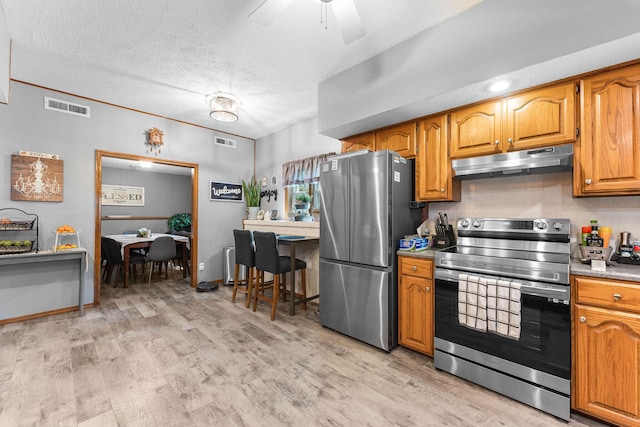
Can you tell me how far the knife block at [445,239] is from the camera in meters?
2.61

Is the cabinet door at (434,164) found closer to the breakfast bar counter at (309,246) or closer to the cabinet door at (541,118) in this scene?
the cabinet door at (541,118)

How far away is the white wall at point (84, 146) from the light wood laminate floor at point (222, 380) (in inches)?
Result: 51.0

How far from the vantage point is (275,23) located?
2227 millimetres

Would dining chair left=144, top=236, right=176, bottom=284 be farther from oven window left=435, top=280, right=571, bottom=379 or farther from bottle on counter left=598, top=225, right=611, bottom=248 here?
bottle on counter left=598, top=225, right=611, bottom=248

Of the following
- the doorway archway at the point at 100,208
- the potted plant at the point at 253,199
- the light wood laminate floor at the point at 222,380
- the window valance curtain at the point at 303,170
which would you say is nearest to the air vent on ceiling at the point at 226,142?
the doorway archway at the point at 100,208

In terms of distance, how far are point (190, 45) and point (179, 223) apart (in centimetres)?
590

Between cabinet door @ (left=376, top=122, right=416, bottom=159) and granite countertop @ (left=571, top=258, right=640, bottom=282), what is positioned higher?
cabinet door @ (left=376, top=122, right=416, bottom=159)

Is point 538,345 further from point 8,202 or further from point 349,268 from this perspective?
point 8,202

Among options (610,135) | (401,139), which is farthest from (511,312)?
(401,139)

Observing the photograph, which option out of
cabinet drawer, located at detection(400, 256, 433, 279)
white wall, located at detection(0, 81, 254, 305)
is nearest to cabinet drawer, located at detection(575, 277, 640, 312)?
cabinet drawer, located at detection(400, 256, 433, 279)

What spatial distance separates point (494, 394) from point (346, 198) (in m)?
1.89

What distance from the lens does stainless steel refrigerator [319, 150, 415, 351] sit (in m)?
2.50

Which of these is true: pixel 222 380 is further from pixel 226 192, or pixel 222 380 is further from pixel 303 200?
pixel 226 192

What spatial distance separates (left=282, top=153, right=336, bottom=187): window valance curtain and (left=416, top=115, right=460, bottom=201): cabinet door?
1.53 m
